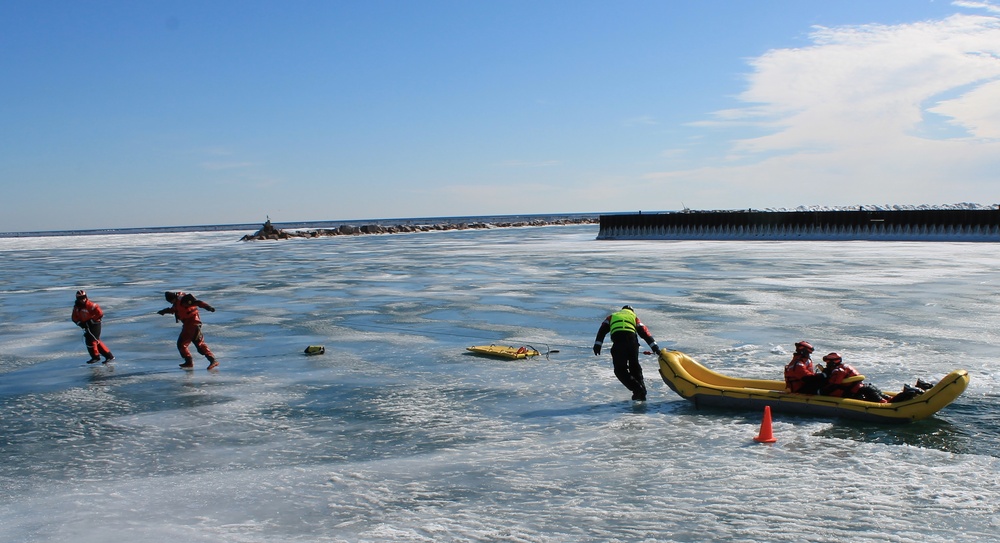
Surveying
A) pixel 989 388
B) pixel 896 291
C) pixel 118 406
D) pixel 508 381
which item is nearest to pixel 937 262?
pixel 896 291

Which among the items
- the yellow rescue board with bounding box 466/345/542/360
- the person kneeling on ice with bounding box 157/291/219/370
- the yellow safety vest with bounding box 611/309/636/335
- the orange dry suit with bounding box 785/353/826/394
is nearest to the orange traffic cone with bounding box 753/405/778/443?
the orange dry suit with bounding box 785/353/826/394

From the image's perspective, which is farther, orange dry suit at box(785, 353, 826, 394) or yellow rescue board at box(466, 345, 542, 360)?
yellow rescue board at box(466, 345, 542, 360)

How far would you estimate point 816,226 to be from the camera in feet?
181

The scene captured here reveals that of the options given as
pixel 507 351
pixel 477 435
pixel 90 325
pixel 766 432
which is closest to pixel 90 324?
pixel 90 325

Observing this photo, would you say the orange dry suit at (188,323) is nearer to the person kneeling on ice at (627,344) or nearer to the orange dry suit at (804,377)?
the person kneeling on ice at (627,344)

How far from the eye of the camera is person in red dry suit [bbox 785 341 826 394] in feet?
29.9

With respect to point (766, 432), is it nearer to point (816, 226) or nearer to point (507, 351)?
point (507, 351)

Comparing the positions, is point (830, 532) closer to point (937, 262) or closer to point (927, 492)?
point (927, 492)

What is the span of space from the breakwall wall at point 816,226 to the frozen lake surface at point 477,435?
32.1m

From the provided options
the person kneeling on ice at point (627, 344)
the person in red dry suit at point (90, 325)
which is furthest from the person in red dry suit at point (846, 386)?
the person in red dry suit at point (90, 325)

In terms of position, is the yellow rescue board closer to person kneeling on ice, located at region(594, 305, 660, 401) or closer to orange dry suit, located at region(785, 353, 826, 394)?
person kneeling on ice, located at region(594, 305, 660, 401)

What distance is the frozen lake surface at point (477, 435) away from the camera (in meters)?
6.28

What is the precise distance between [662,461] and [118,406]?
21.9ft

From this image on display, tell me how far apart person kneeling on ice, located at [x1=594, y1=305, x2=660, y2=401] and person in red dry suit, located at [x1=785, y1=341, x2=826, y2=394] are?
156cm
